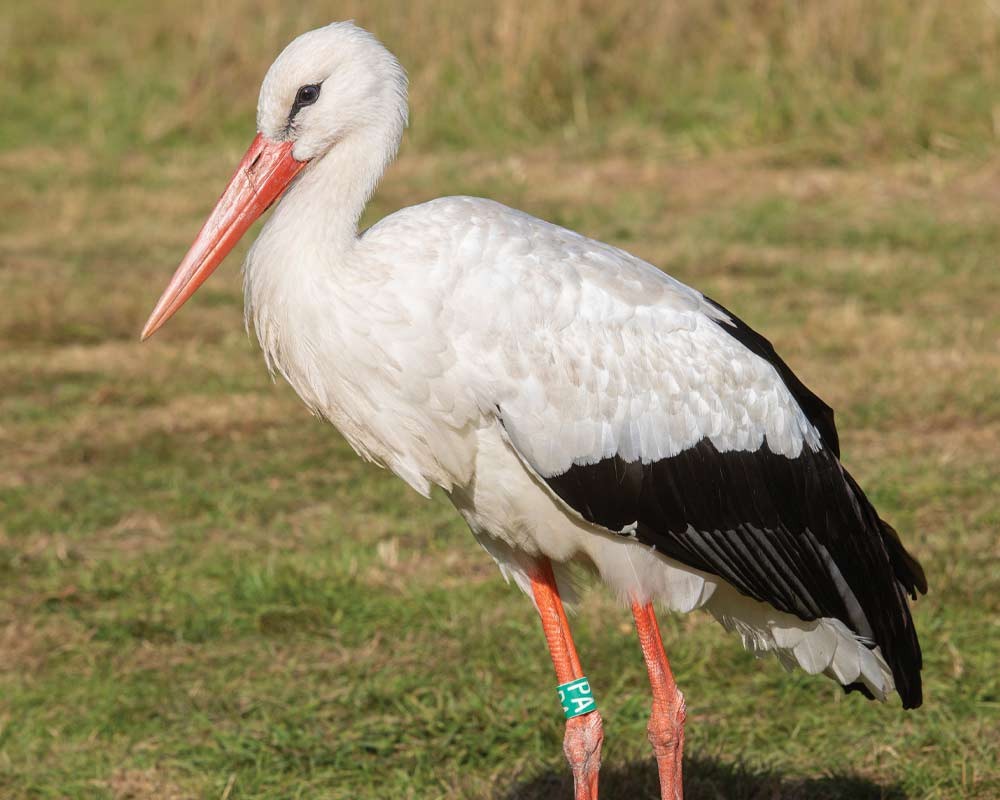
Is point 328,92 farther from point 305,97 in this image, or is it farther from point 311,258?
point 311,258

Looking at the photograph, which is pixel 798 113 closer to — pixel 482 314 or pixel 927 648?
pixel 927 648

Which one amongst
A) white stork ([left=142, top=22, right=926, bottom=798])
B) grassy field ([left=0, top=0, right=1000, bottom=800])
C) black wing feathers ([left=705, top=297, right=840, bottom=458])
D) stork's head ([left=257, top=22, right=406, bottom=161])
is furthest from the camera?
grassy field ([left=0, top=0, right=1000, bottom=800])

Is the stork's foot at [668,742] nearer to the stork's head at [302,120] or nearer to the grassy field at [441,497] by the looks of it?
the grassy field at [441,497]

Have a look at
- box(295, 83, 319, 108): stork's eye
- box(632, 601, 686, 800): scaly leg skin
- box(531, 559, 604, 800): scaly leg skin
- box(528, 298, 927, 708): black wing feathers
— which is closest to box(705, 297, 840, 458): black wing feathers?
box(528, 298, 927, 708): black wing feathers

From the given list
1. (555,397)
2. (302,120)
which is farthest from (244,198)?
(555,397)

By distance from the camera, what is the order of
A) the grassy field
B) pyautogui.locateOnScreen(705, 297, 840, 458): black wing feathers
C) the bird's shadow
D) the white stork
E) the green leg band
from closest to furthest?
the white stork
pyautogui.locateOnScreen(705, 297, 840, 458): black wing feathers
the green leg band
the bird's shadow
the grassy field

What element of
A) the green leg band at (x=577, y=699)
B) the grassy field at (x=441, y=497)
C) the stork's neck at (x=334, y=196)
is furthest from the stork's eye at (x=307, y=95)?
the grassy field at (x=441, y=497)

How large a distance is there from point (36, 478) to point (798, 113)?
6145 mm

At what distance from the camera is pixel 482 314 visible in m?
3.38

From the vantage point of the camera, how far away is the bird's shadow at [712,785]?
4.05m

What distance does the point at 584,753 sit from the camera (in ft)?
12.6

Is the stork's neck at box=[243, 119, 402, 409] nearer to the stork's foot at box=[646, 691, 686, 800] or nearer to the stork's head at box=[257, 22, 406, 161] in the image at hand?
the stork's head at box=[257, 22, 406, 161]

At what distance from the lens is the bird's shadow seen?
4047 millimetres

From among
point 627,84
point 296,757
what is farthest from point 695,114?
point 296,757
